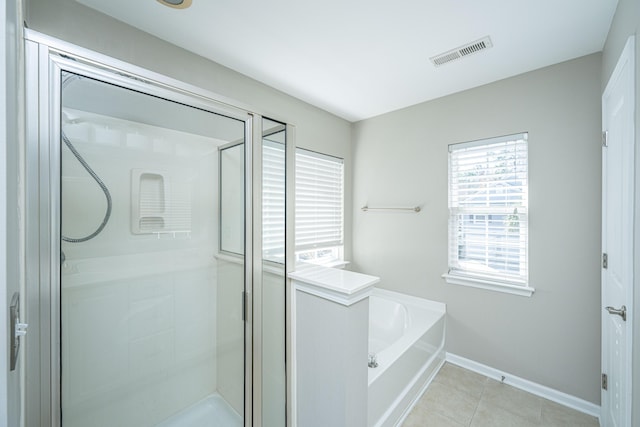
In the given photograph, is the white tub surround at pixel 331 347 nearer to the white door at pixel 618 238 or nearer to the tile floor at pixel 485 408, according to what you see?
the tile floor at pixel 485 408

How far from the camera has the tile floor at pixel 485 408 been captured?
1732 millimetres

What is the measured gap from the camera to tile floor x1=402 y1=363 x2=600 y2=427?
1.73 meters

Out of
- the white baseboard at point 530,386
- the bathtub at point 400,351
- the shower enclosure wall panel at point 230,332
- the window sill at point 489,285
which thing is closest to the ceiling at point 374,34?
the shower enclosure wall panel at point 230,332

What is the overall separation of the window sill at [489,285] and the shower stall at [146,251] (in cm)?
173

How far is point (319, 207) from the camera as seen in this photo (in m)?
2.95

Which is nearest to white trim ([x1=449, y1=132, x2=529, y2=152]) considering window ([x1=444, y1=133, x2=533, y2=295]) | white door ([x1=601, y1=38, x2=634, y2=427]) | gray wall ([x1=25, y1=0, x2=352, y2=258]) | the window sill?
window ([x1=444, y1=133, x2=533, y2=295])

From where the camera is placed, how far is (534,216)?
2.03 meters

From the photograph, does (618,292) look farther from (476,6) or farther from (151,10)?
(151,10)

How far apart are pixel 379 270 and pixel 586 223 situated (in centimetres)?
178

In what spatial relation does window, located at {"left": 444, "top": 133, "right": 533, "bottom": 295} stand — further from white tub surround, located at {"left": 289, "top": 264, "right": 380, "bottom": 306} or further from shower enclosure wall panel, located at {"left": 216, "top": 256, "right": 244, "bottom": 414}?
shower enclosure wall panel, located at {"left": 216, "top": 256, "right": 244, "bottom": 414}

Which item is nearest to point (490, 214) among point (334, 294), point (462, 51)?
point (462, 51)

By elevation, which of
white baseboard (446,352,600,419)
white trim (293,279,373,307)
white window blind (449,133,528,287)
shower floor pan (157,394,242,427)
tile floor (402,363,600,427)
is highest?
white window blind (449,133,528,287)

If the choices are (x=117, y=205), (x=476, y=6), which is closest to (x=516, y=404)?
(x=476, y=6)

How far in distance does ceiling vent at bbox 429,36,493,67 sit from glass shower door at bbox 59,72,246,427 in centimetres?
153
